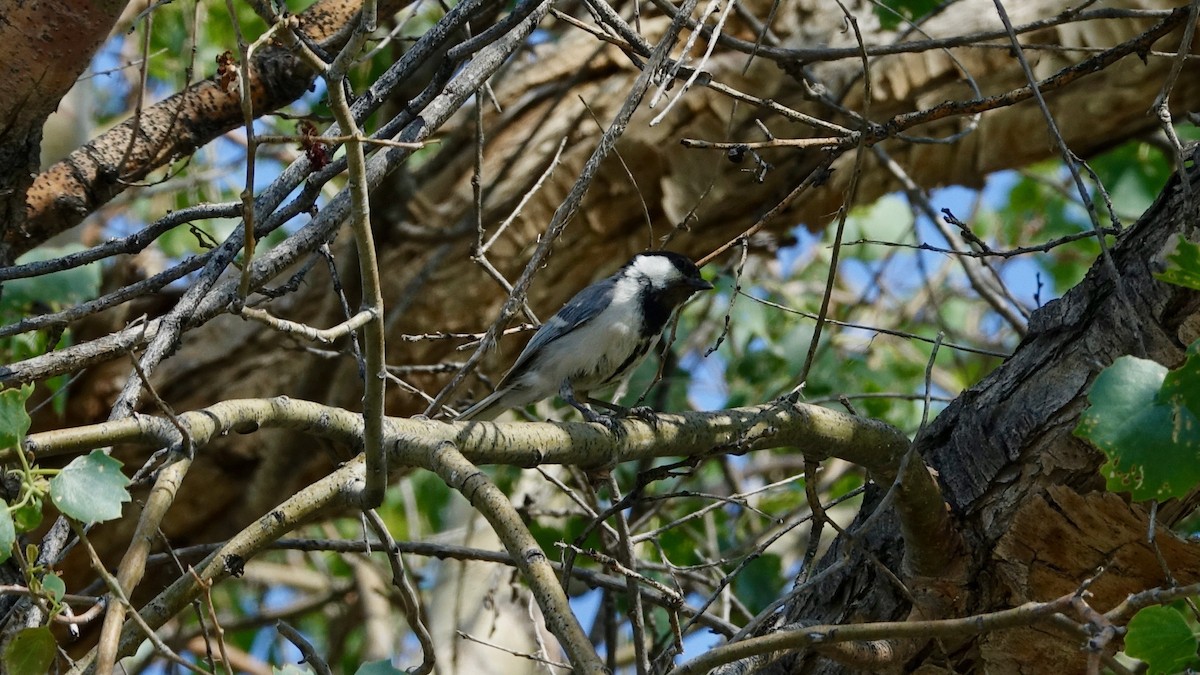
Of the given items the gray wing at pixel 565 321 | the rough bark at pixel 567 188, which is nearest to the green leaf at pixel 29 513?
the gray wing at pixel 565 321

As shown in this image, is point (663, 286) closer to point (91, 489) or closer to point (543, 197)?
point (543, 197)

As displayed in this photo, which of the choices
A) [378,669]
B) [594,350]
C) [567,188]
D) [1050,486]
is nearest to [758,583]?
[594,350]

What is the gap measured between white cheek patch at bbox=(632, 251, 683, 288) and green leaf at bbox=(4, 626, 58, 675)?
8.77 ft

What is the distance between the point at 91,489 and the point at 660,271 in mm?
2615

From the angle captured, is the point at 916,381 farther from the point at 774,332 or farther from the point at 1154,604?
the point at 1154,604

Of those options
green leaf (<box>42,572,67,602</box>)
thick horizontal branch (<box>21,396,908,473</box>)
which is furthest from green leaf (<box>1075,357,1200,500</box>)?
green leaf (<box>42,572,67,602</box>)

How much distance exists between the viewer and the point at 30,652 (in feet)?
6.72

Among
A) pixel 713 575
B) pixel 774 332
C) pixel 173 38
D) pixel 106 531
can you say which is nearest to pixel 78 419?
pixel 106 531

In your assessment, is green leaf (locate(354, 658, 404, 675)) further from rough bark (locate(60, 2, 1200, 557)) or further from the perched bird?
rough bark (locate(60, 2, 1200, 557))

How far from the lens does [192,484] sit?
4742 millimetres

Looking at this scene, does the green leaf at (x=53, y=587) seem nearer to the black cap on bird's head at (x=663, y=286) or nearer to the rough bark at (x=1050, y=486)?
the rough bark at (x=1050, y=486)

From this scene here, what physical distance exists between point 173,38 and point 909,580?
4.72m

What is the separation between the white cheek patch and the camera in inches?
169

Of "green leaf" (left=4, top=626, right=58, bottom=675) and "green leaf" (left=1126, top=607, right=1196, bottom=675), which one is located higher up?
"green leaf" (left=4, top=626, right=58, bottom=675)
